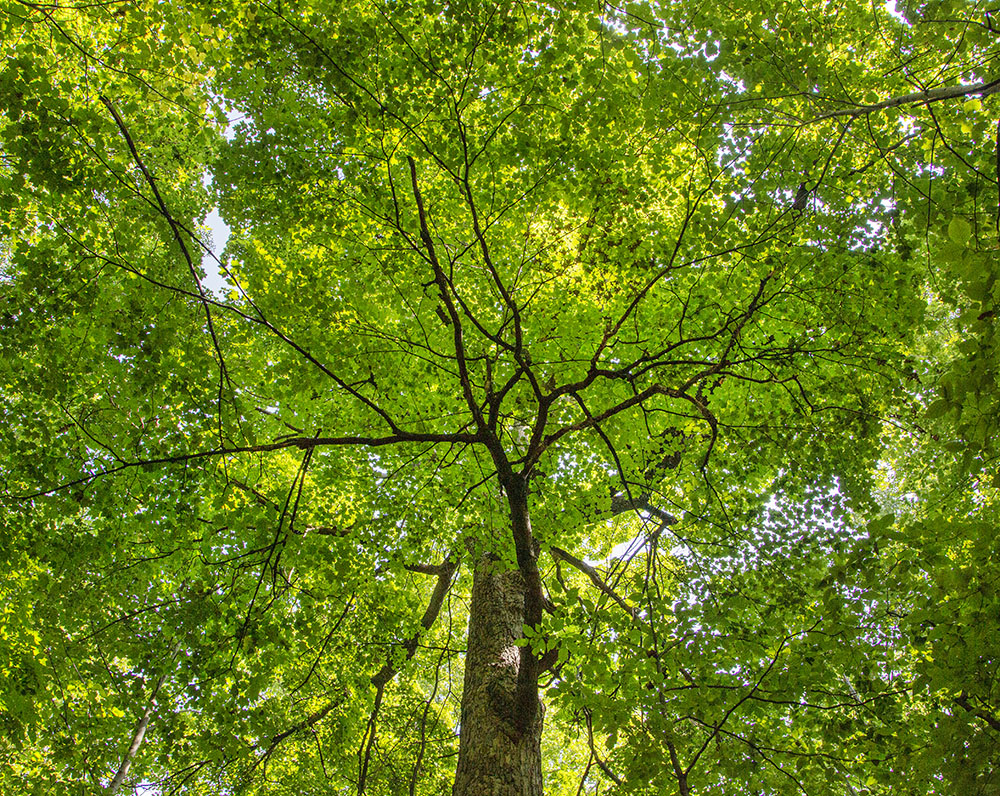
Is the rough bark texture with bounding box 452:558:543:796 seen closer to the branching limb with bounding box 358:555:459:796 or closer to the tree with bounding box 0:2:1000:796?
the tree with bounding box 0:2:1000:796

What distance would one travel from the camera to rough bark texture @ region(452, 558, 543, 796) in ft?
12.4

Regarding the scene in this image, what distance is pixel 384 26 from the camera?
363cm

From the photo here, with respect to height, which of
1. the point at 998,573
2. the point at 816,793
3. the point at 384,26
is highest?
the point at 384,26

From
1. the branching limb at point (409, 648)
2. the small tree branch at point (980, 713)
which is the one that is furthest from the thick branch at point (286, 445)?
the small tree branch at point (980, 713)

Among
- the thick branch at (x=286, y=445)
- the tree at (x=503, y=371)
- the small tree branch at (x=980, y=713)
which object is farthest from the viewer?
the thick branch at (x=286, y=445)

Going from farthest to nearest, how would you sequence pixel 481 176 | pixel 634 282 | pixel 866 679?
pixel 634 282, pixel 481 176, pixel 866 679

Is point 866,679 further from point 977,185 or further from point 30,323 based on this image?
point 30,323

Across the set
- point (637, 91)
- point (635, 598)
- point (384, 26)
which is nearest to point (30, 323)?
point (384, 26)

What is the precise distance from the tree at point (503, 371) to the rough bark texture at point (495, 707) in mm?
26

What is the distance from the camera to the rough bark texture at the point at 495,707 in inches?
149

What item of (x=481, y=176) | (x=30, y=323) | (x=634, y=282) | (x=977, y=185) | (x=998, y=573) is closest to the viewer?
(x=998, y=573)

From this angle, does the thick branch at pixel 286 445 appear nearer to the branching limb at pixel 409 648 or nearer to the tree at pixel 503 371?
the tree at pixel 503 371

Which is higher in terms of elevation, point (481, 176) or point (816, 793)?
point (481, 176)

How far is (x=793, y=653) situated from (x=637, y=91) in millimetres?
3849
